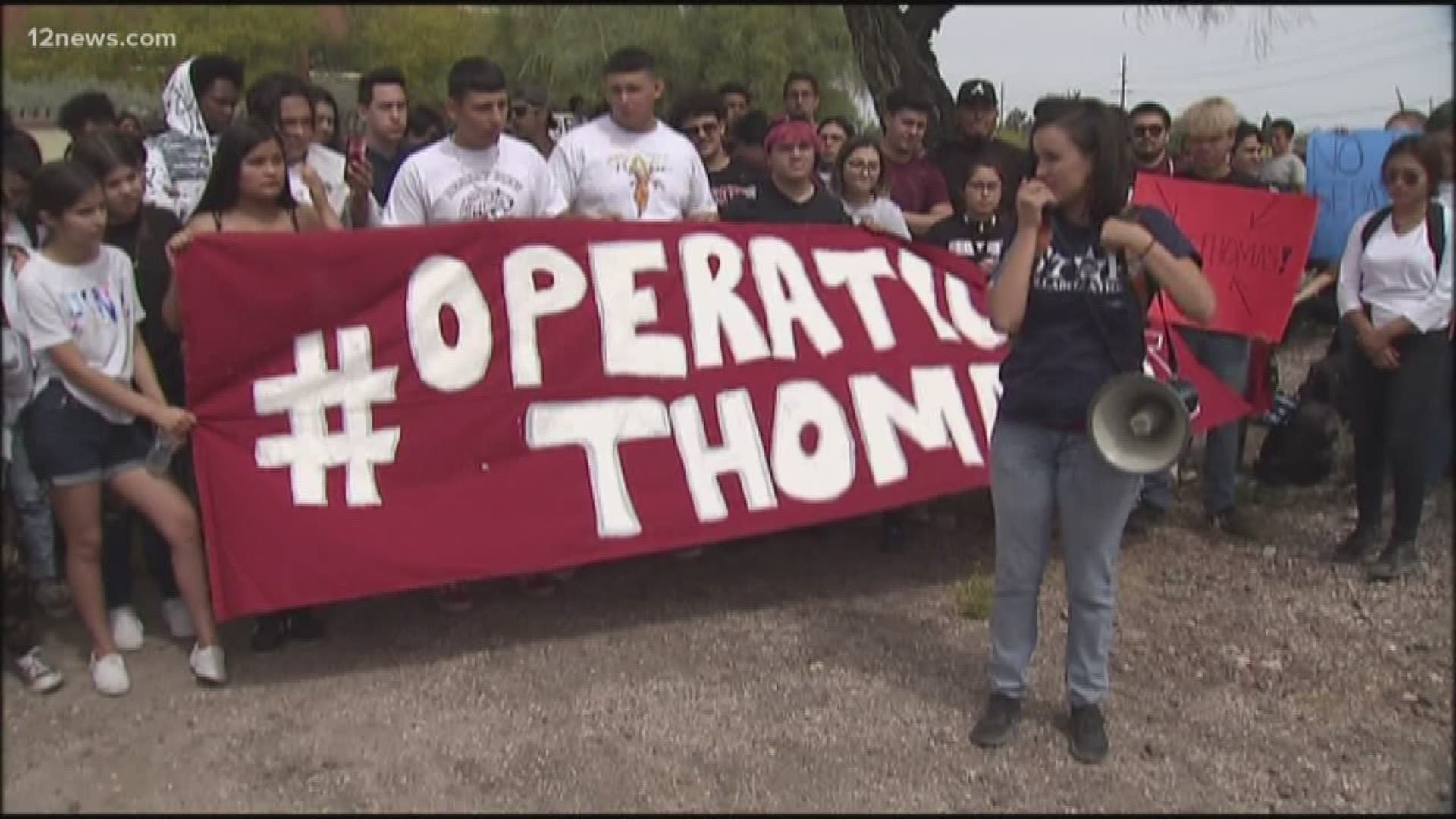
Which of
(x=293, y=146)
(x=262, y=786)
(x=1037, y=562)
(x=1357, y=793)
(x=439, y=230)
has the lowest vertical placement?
(x=1357, y=793)

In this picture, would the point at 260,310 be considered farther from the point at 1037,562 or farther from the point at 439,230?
the point at 1037,562

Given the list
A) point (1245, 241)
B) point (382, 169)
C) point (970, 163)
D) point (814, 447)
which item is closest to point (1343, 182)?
point (1245, 241)

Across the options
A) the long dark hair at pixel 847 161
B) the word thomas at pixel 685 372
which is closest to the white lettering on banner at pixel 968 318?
the word thomas at pixel 685 372

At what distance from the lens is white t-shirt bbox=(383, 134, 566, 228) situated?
465cm

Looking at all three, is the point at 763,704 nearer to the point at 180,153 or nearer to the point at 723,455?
the point at 723,455

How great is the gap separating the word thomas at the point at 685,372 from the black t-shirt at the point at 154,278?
0.50 metres

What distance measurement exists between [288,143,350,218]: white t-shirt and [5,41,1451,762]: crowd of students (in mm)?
16

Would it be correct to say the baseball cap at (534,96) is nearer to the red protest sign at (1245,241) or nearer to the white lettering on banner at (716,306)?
the white lettering on banner at (716,306)

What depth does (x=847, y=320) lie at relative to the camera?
503 cm

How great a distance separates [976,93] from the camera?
6418 mm

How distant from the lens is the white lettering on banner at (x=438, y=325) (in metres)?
4.27

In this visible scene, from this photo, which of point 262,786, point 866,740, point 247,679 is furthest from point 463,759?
point 866,740

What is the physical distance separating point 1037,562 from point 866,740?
2.32 ft

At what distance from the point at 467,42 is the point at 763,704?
11.0ft
